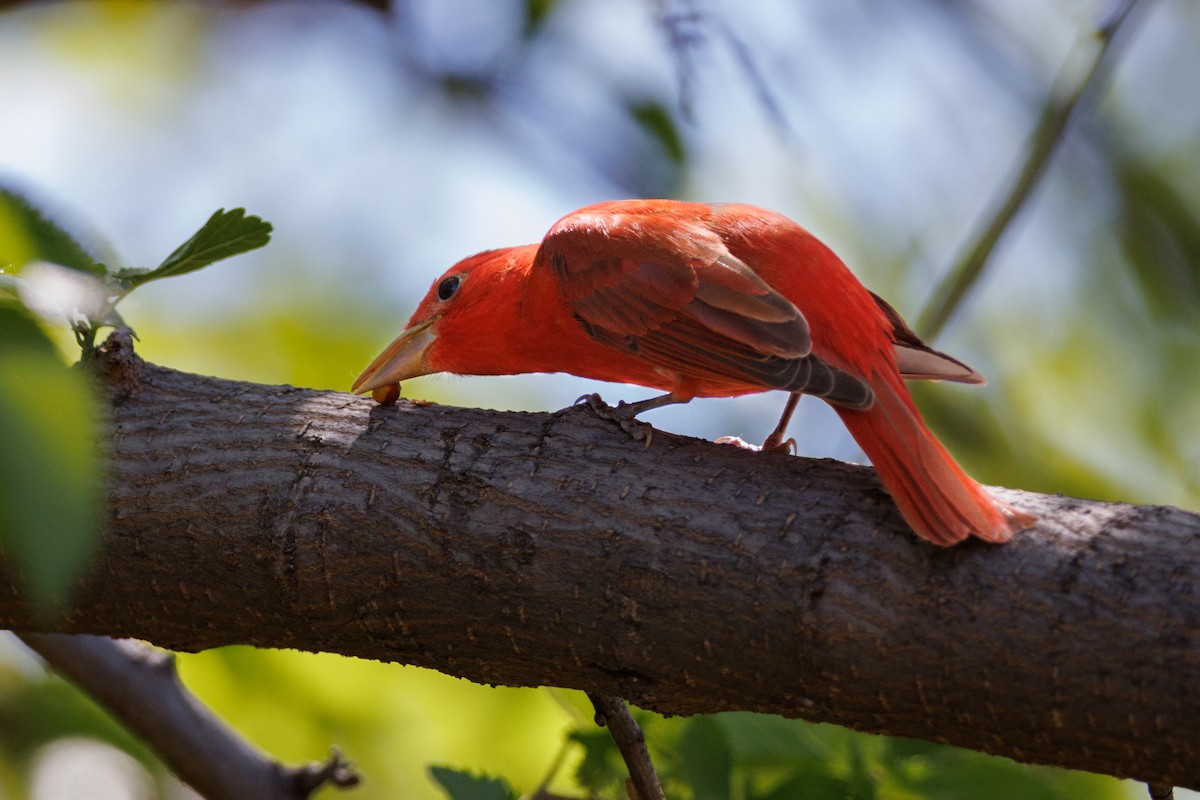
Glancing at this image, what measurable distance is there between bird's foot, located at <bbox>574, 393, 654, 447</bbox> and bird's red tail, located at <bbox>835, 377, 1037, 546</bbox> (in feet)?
1.58

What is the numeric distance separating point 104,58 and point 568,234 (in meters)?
4.32

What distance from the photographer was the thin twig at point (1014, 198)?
12.4 feet

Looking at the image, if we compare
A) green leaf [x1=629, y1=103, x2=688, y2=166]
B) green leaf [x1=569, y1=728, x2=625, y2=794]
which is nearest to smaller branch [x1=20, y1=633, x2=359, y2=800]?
green leaf [x1=569, y1=728, x2=625, y2=794]

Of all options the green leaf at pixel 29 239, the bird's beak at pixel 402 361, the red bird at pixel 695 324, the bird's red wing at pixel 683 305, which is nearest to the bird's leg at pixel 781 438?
the red bird at pixel 695 324

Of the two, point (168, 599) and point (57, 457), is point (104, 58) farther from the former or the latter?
point (57, 457)

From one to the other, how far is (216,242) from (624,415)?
1.05 m

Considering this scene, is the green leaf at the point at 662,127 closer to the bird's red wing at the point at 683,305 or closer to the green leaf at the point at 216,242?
the bird's red wing at the point at 683,305

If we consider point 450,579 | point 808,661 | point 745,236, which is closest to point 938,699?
point 808,661

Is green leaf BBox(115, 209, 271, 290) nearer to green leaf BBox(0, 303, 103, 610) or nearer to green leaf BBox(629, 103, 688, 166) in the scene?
green leaf BBox(0, 303, 103, 610)

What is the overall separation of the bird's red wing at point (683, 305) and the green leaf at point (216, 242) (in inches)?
45.2

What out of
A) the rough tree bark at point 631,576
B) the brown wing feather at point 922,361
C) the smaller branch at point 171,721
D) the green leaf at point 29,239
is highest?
the brown wing feather at point 922,361

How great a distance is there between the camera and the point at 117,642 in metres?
3.19

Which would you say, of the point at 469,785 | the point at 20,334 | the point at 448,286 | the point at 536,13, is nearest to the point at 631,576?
the point at 469,785

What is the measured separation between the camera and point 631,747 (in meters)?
2.39
